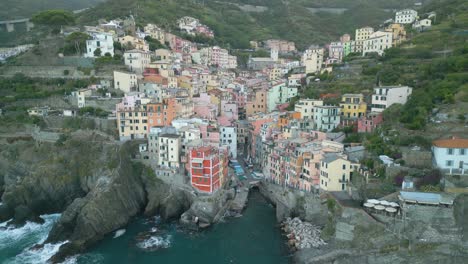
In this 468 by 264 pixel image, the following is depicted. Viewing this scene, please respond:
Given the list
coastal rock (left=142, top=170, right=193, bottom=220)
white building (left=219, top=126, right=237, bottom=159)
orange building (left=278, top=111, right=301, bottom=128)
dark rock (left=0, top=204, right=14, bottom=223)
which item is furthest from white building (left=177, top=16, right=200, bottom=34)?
dark rock (left=0, top=204, right=14, bottom=223)

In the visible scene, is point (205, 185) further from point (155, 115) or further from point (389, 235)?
point (389, 235)

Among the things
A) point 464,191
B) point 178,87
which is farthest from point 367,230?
point 178,87

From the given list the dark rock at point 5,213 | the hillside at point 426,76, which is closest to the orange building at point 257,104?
the hillside at point 426,76

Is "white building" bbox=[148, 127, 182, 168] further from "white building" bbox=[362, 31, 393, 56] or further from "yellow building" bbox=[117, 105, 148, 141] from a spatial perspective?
"white building" bbox=[362, 31, 393, 56]

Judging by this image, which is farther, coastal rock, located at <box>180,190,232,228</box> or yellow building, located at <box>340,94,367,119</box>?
yellow building, located at <box>340,94,367,119</box>

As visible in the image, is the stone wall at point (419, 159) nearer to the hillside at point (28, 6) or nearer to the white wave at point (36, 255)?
the white wave at point (36, 255)

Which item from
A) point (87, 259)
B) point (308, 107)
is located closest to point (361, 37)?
point (308, 107)

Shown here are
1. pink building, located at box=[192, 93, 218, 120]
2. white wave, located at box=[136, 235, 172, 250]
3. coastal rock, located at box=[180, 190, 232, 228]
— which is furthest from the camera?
pink building, located at box=[192, 93, 218, 120]

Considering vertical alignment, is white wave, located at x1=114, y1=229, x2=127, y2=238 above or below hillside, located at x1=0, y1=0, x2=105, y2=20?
below
